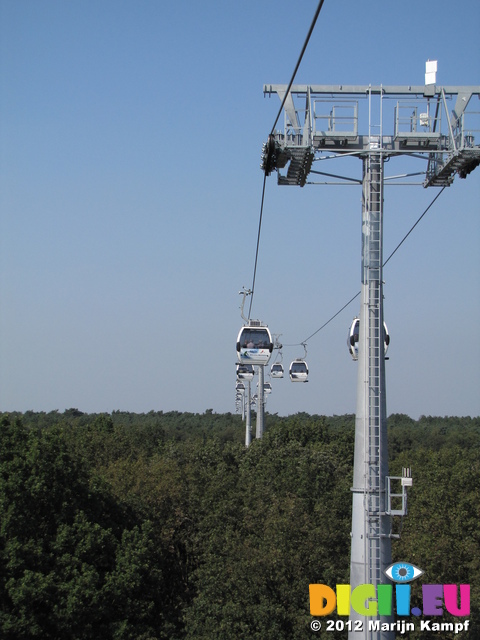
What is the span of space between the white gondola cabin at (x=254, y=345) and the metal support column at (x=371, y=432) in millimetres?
15622

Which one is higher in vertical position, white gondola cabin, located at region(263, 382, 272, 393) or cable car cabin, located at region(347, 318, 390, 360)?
white gondola cabin, located at region(263, 382, 272, 393)

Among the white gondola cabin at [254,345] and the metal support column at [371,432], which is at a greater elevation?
the white gondola cabin at [254,345]

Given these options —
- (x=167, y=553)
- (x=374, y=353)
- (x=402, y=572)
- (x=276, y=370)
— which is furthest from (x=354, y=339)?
(x=276, y=370)

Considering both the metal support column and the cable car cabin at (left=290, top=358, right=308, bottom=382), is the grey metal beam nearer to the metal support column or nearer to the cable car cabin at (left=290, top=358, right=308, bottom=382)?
the metal support column

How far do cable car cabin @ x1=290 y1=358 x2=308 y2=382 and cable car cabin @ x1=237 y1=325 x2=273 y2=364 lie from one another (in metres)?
14.5

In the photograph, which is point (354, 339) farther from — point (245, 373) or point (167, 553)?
point (245, 373)

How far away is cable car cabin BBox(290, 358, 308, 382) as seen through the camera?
45.7 meters

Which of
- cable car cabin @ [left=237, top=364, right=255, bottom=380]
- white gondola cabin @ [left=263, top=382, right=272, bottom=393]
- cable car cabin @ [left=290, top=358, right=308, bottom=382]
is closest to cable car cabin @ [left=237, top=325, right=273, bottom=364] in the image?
cable car cabin @ [left=290, top=358, right=308, bottom=382]

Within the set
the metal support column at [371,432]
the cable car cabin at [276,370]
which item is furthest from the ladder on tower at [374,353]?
the cable car cabin at [276,370]

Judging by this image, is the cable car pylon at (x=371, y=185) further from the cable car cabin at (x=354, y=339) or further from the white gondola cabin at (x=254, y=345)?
the white gondola cabin at (x=254, y=345)

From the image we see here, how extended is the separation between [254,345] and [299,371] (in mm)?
15202

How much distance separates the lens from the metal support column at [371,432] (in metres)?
15.0

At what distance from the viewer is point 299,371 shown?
152 ft

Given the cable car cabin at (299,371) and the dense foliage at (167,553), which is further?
the cable car cabin at (299,371)
